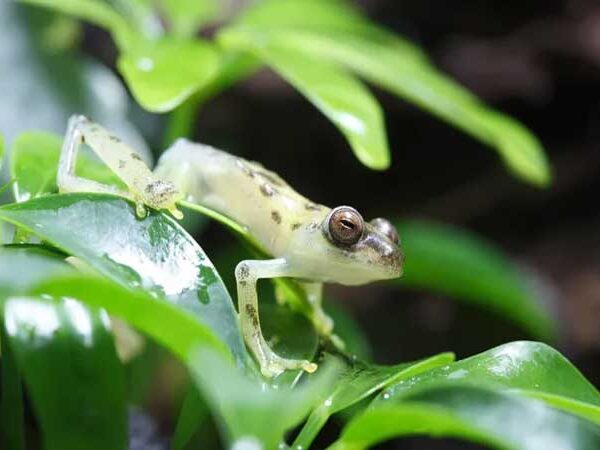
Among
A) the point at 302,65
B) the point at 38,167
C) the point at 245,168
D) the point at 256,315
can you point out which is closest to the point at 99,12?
the point at 302,65

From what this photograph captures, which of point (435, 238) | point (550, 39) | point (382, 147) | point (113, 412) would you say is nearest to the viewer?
point (113, 412)

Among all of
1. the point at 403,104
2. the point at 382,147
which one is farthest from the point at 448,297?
the point at 382,147

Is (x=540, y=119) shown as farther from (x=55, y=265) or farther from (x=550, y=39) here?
(x=55, y=265)

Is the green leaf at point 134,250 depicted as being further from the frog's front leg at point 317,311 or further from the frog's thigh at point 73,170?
the frog's front leg at point 317,311

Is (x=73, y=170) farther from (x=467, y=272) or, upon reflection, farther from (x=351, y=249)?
(x=467, y=272)

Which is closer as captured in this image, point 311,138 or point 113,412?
point 113,412

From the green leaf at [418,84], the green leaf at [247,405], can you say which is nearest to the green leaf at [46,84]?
the green leaf at [418,84]
